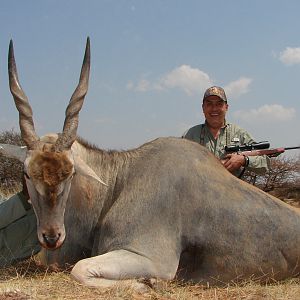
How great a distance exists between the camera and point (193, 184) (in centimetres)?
502

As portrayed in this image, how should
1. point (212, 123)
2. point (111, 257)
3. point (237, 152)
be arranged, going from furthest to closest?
point (212, 123) < point (237, 152) < point (111, 257)

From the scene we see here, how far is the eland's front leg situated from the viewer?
431 cm

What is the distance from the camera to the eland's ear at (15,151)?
16.0ft

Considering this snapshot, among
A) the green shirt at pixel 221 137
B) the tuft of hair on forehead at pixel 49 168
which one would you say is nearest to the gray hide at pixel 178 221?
the tuft of hair on forehead at pixel 49 168

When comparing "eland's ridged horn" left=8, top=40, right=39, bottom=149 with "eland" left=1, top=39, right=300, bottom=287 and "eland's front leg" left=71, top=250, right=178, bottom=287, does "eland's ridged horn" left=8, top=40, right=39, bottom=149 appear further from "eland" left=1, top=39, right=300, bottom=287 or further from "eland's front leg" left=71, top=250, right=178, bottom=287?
"eland's front leg" left=71, top=250, right=178, bottom=287

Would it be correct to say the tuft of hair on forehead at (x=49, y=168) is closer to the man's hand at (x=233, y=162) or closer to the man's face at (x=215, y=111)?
the man's hand at (x=233, y=162)

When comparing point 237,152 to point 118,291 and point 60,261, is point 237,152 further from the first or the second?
point 118,291

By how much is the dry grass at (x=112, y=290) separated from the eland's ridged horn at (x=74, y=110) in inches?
46.9

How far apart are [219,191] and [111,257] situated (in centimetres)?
128

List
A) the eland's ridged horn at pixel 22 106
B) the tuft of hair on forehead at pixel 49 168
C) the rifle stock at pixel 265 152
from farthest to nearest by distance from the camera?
1. the rifle stock at pixel 265 152
2. the eland's ridged horn at pixel 22 106
3. the tuft of hair on forehead at pixel 49 168

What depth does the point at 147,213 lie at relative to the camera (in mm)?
4797

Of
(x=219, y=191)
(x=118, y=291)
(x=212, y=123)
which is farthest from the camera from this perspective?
(x=212, y=123)

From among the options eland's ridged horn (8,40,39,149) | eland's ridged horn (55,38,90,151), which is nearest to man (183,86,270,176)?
eland's ridged horn (55,38,90,151)

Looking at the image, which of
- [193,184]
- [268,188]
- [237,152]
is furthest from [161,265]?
[268,188]
